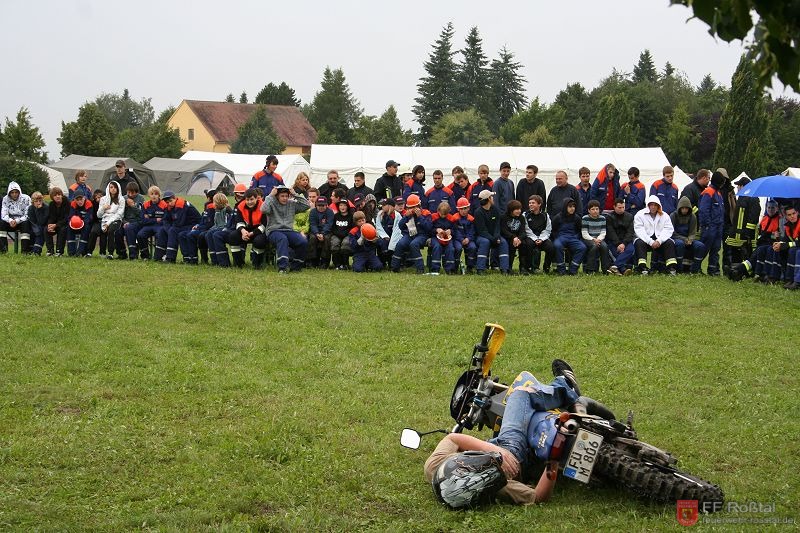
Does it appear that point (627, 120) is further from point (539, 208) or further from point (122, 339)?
point (122, 339)

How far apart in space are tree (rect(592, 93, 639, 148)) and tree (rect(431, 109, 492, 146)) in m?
11.5

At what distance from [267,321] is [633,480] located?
7000 millimetres

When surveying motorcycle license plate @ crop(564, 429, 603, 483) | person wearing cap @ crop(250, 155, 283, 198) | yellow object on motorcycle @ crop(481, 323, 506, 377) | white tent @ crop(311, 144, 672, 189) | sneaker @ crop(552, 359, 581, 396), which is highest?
white tent @ crop(311, 144, 672, 189)

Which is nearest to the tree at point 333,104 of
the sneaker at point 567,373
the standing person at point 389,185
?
the standing person at point 389,185

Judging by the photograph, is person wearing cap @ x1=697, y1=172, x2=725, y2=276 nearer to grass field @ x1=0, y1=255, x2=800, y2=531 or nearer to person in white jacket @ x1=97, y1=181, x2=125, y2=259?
grass field @ x1=0, y1=255, x2=800, y2=531

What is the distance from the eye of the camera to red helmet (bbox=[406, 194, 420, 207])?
1716 centimetres

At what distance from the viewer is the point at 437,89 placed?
86562mm

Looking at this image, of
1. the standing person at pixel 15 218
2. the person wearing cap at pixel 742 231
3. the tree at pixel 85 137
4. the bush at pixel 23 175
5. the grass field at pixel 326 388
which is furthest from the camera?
the tree at pixel 85 137

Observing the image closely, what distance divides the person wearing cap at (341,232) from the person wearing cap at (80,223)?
507 cm

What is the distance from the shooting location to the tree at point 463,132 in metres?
77.9

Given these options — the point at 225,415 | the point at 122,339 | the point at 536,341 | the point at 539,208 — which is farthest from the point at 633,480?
the point at 539,208

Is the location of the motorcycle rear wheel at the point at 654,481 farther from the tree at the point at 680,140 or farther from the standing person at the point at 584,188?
the tree at the point at 680,140

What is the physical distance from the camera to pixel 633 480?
19.2ft

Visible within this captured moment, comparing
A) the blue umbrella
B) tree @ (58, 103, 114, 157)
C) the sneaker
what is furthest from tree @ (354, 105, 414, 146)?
the sneaker
